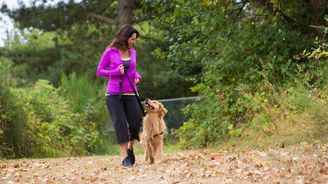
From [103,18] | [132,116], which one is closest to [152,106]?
[132,116]

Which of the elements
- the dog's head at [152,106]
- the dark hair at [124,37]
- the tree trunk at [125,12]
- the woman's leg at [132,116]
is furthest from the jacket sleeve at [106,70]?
the tree trunk at [125,12]

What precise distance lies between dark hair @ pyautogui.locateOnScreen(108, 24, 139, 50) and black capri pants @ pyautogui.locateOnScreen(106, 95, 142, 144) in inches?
32.2

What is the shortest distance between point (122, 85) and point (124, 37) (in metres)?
0.77

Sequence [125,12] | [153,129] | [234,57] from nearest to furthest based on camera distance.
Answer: [153,129] → [234,57] → [125,12]

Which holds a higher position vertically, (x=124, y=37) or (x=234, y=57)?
(x=124, y=37)

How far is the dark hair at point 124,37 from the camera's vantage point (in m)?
10.6

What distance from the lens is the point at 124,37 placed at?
34.9 ft

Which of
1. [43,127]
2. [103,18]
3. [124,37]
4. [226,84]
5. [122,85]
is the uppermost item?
[103,18]

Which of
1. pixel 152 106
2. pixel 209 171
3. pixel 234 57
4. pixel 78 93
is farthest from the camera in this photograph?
pixel 78 93

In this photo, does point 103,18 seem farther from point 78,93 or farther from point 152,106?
point 152,106

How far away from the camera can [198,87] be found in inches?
638

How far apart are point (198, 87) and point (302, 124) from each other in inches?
165

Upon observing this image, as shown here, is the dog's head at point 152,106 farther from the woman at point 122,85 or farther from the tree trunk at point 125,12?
the tree trunk at point 125,12

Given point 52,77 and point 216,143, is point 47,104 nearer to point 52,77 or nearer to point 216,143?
point 216,143
